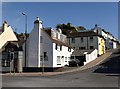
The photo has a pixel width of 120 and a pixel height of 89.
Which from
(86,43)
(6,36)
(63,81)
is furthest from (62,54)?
(63,81)

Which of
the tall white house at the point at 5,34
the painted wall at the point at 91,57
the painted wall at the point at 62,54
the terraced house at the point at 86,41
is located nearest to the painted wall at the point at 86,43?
the terraced house at the point at 86,41

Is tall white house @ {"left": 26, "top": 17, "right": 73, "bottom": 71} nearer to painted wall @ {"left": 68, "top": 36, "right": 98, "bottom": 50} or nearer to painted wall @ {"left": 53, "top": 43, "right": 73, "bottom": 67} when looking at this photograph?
painted wall @ {"left": 53, "top": 43, "right": 73, "bottom": 67}

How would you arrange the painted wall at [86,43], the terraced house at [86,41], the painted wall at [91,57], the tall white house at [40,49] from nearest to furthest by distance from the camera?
the tall white house at [40,49] → the painted wall at [91,57] → the terraced house at [86,41] → the painted wall at [86,43]

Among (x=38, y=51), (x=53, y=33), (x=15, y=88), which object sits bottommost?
(x=15, y=88)

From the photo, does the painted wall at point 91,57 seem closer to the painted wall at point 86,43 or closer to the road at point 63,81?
the painted wall at point 86,43

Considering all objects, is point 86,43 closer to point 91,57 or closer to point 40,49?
point 91,57

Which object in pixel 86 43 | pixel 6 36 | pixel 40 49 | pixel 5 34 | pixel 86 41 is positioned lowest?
pixel 40 49

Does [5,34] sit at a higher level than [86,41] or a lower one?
higher

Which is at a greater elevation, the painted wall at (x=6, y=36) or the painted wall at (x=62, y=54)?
the painted wall at (x=6, y=36)

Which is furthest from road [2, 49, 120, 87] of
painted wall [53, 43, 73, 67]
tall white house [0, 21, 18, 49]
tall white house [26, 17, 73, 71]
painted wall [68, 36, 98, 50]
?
painted wall [68, 36, 98, 50]

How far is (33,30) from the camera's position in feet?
169

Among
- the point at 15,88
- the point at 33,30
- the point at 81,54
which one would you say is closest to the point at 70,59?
the point at 81,54

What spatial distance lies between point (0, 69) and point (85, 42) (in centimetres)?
2894

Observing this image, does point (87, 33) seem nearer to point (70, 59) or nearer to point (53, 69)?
point (70, 59)
